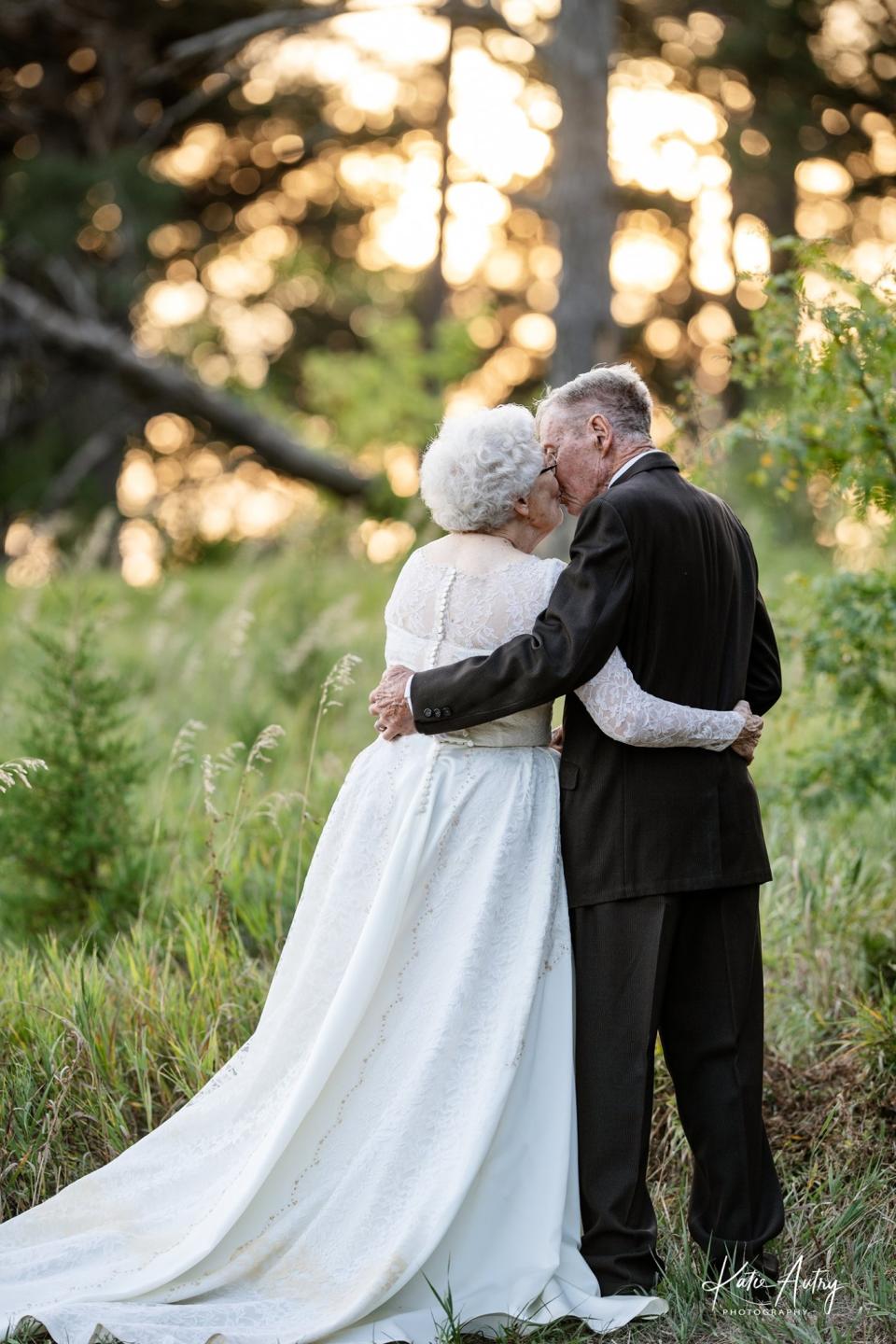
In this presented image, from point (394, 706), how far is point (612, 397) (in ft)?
3.22

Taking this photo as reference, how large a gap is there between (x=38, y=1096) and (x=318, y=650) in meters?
4.42

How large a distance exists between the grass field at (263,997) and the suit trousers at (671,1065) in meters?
0.17

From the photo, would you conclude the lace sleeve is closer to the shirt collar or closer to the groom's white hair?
the shirt collar

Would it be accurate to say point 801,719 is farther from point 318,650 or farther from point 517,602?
point 517,602

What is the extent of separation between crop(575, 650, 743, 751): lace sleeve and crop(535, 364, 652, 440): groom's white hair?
2.06ft

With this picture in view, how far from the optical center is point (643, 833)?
11.4 feet

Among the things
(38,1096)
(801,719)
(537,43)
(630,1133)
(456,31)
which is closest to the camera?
(630,1133)

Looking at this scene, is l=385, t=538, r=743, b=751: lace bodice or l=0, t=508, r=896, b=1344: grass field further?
l=0, t=508, r=896, b=1344: grass field

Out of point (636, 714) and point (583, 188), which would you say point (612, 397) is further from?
point (583, 188)

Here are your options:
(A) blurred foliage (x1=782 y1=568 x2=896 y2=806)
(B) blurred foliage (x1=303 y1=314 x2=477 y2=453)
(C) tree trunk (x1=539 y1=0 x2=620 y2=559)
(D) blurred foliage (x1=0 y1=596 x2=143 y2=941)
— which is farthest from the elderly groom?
(B) blurred foliage (x1=303 y1=314 x2=477 y2=453)

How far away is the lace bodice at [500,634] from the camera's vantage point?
345cm

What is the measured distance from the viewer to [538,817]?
Answer: 364 centimetres

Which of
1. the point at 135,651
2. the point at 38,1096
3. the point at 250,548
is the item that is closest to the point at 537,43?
the point at 250,548

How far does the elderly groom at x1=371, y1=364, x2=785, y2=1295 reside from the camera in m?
3.46
